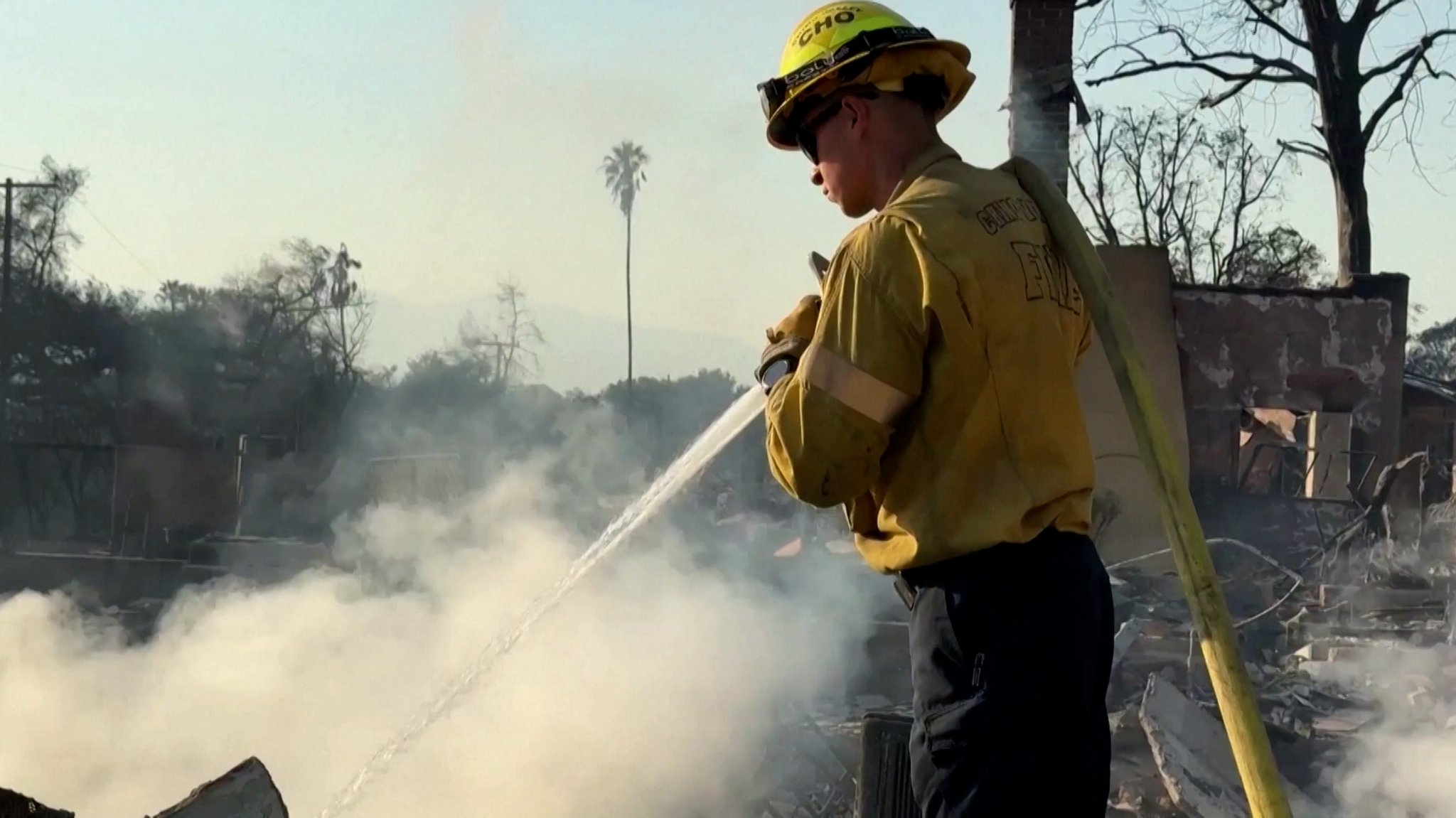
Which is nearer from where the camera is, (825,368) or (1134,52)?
(825,368)

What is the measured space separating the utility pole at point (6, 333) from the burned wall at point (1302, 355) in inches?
709

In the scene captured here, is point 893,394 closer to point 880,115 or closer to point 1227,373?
point 880,115

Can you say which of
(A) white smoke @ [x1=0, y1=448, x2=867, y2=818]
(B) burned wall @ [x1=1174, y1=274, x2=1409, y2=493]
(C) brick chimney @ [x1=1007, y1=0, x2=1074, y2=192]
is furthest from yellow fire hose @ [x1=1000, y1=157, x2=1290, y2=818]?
(B) burned wall @ [x1=1174, y1=274, x2=1409, y2=493]

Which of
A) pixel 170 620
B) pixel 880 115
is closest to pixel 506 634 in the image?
pixel 170 620

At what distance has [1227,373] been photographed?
11.3 metres

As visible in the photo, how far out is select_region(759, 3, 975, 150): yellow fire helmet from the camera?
76.5 inches

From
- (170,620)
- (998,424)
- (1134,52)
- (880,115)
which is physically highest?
(1134,52)

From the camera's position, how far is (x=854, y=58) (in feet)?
6.34

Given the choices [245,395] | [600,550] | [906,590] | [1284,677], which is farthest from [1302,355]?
[245,395]

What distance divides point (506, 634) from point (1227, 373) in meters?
7.48

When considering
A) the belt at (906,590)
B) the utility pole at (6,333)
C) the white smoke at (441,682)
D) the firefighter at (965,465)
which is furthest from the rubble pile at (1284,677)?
the utility pole at (6,333)

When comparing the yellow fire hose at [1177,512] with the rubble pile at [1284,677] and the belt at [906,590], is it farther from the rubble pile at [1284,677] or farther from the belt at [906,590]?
the rubble pile at [1284,677]

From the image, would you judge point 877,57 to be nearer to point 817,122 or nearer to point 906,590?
point 817,122

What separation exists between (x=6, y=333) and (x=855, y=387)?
1077 inches
